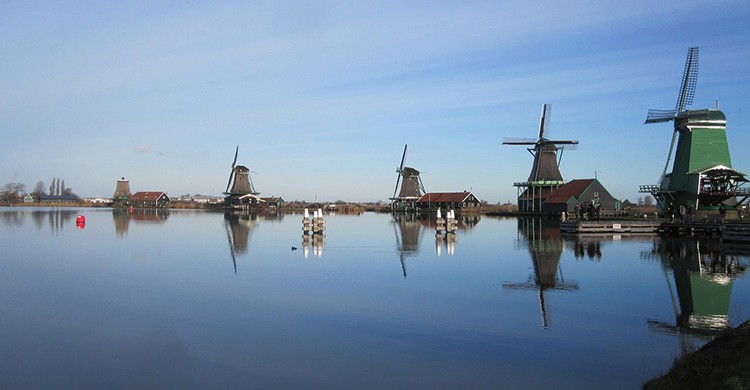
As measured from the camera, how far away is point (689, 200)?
35.2m

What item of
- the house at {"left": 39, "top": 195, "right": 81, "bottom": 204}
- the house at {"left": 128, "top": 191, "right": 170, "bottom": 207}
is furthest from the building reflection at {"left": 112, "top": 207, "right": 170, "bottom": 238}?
the house at {"left": 39, "top": 195, "right": 81, "bottom": 204}

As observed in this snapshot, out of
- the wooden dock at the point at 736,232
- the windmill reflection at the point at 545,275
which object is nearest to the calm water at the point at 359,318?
the windmill reflection at the point at 545,275

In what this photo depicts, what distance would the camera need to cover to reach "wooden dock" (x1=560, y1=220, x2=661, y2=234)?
31562 millimetres

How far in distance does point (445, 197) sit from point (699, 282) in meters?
62.5

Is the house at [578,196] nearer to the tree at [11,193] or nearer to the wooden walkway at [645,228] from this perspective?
the wooden walkway at [645,228]

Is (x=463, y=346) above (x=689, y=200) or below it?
below

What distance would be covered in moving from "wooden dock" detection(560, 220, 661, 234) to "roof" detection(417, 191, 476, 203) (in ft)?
136

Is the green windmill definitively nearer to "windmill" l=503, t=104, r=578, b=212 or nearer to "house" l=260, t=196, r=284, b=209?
"windmill" l=503, t=104, r=578, b=212

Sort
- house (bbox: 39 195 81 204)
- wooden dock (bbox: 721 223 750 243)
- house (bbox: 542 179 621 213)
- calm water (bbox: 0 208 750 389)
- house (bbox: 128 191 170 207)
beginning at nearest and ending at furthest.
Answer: calm water (bbox: 0 208 750 389), wooden dock (bbox: 721 223 750 243), house (bbox: 542 179 621 213), house (bbox: 128 191 170 207), house (bbox: 39 195 81 204)

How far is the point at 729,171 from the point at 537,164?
23.5 metres

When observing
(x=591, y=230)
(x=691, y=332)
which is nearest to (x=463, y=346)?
(x=691, y=332)

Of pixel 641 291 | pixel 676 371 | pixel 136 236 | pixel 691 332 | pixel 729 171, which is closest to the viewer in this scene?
pixel 676 371

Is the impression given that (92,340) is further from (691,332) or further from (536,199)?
(536,199)

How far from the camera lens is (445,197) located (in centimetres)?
7656
